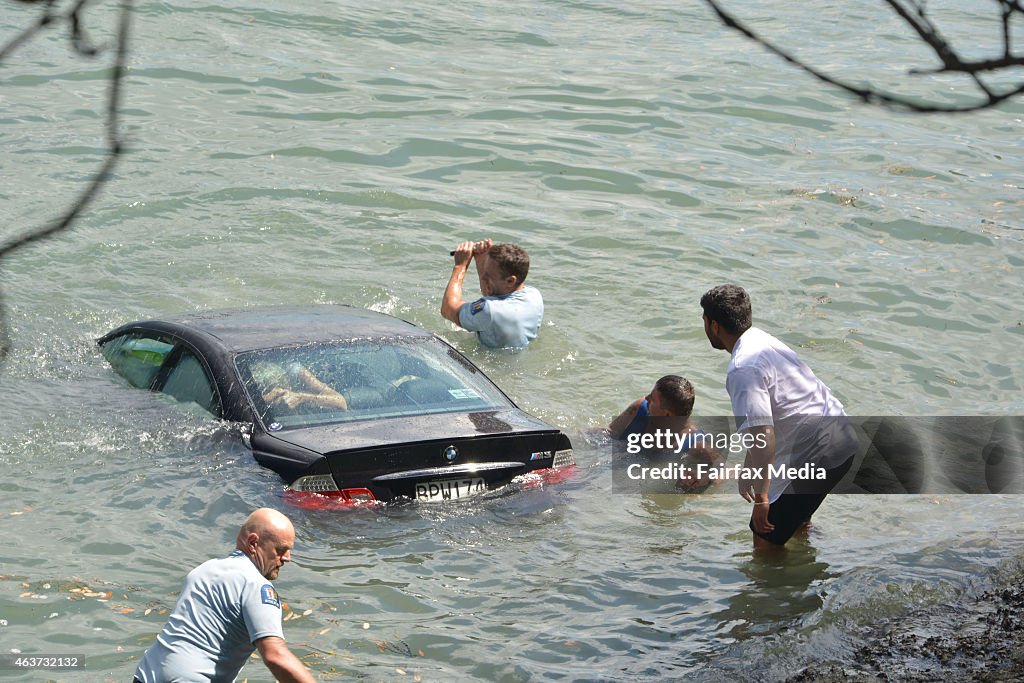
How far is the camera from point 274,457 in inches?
278

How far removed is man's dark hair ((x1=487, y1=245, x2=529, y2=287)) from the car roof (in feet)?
5.75

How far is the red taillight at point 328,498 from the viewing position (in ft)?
22.6

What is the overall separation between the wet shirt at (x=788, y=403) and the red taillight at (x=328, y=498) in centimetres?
214

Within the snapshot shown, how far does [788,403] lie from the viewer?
278 inches

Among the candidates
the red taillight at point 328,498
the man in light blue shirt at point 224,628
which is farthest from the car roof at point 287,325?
the man in light blue shirt at point 224,628

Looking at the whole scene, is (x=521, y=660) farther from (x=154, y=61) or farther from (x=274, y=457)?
(x=154, y=61)

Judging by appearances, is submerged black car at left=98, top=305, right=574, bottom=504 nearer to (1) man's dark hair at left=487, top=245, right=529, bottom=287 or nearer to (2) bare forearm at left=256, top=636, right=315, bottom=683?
(1) man's dark hair at left=487, top=245, right=529, bottom=287

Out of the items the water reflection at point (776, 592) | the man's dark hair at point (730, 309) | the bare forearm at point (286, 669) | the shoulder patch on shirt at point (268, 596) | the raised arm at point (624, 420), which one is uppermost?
the man's dark hair at point (730, 309)

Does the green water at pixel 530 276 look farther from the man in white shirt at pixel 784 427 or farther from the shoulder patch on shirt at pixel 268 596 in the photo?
the shoulder patch on shirt at pixel 268 596

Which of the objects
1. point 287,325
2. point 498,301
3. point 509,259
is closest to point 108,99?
point 287,325

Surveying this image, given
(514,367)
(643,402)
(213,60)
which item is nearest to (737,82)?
(213,60)

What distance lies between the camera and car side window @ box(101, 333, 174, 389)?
8.82 meters

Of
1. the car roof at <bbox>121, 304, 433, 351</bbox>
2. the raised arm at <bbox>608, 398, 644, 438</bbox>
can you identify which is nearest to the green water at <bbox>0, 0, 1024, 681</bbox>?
the raised arm at <bbox>608, 398, 644, 438</bbox>

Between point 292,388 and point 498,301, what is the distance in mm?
3328
